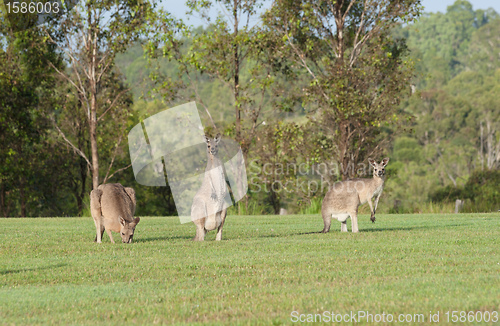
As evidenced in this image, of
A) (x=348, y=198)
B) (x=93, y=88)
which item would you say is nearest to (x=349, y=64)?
(x=93, y=88)

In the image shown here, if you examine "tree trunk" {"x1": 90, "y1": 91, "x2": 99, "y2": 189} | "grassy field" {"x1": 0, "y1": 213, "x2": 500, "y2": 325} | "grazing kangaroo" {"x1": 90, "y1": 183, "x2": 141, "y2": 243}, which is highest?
"tree trunk" {"x1": 90, "y1": 91, "x2": 99, "y2": 189}

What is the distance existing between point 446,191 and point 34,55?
25300 millimetres

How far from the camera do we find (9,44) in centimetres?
4006

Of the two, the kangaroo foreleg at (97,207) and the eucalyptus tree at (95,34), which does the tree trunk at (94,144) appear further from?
the kangaroo foreleg at (97,207)

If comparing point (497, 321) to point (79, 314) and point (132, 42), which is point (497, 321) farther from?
point (132, 42)

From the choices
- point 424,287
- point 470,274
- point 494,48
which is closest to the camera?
point 424,287

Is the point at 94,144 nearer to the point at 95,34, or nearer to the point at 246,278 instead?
the point at 95,34

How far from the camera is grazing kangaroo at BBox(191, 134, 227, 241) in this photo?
14.2 m

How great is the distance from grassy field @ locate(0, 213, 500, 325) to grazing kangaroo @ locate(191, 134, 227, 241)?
64cm

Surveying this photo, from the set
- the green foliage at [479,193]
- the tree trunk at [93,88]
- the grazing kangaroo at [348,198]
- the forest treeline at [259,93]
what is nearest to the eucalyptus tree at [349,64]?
the forest treeline at [259,93]

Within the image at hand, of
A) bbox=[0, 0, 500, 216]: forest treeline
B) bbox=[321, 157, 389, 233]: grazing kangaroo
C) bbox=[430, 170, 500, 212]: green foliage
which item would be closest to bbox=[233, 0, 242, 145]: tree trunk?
bbox=[0, 0, 500, 216]: forest treeline

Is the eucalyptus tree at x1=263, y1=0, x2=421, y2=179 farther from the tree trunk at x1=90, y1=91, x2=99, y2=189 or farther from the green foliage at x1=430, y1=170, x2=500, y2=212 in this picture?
the tree trunk at x1=90, y1=91, x2=99, y2=189

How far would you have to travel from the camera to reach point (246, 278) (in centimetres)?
927

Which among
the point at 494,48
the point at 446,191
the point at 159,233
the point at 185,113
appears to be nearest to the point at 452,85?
the point at 494,48
